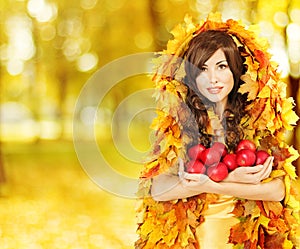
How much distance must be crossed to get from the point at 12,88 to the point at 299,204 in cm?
1303

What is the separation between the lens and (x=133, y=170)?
327 inches

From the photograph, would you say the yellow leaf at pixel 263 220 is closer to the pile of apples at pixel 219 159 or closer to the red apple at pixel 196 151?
the pile of apples at pixel 219 159

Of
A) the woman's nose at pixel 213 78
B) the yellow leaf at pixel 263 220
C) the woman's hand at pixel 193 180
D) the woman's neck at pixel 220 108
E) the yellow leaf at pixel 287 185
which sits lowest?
the yellow leaf at pixel 263 220

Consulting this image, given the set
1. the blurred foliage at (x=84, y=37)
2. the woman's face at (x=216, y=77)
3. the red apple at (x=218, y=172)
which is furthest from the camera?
the blurred foliage at (x=84, y=37)

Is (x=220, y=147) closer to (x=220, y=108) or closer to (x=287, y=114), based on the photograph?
(x=220, y=108)

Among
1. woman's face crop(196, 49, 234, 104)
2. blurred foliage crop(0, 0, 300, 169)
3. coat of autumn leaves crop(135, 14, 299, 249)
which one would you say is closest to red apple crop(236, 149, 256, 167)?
coat of autumn leaves crop(135, 14, 299, 249)

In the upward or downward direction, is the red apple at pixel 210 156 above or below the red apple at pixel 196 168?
above

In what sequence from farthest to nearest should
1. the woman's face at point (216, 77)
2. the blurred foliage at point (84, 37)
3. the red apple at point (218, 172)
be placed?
the blurred foliage at point (84, 37) < the woman's face at point (216, 77) < the red apple at point (218, 172)

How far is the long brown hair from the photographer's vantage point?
1882 millimetres

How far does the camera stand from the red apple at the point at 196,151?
182 centimetres

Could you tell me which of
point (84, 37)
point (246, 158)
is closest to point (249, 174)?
point (246, 158)

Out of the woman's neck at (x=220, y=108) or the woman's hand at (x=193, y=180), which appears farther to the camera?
the woman's neck at (x=220, y=108)

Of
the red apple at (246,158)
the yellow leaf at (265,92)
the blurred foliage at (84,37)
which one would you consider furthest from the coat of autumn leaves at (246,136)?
the blurred foliage at (84,37)

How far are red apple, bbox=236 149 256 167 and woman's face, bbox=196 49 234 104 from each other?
214mm
